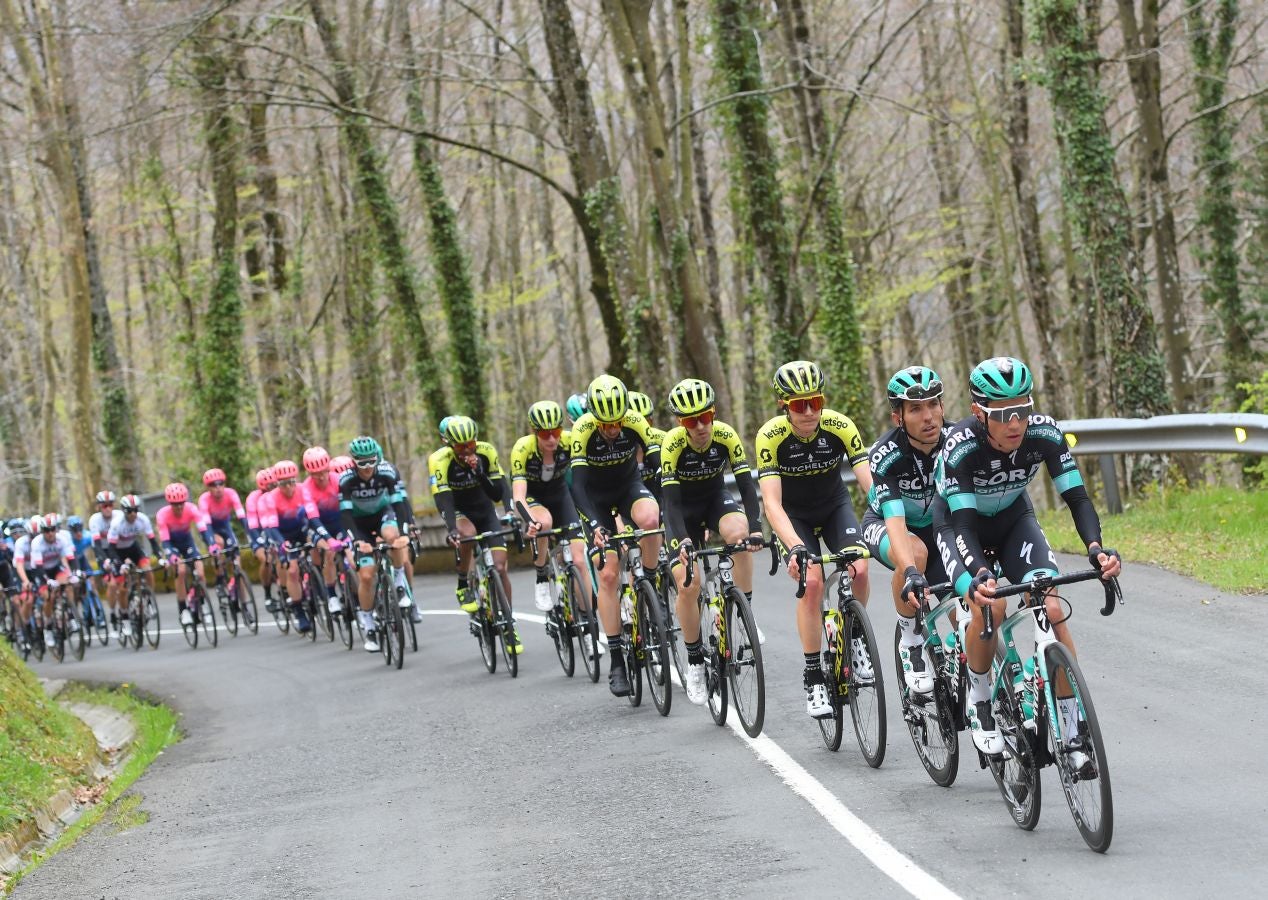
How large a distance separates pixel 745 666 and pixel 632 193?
36553 mm

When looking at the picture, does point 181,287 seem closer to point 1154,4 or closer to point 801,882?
point 1154,4

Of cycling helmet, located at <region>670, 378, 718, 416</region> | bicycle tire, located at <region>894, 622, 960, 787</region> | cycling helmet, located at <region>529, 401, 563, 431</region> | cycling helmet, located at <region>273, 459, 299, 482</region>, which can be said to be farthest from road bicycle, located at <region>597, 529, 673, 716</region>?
cycling helmet, located at <region>273, 459, 299, 482</region>

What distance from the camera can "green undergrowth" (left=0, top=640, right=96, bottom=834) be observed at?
1000 centimetres

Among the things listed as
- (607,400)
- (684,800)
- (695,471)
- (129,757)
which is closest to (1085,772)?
(684,800)

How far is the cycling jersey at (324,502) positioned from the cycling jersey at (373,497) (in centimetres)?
175

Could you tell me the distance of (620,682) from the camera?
37.1ft

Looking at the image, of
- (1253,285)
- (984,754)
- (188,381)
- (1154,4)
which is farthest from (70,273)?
(984,754)

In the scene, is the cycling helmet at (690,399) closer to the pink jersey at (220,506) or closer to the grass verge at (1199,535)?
the grass verge at (1199,535)

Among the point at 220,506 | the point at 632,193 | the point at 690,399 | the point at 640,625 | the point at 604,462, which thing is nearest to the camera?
the point at 690,399

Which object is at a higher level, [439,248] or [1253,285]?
[439,248]

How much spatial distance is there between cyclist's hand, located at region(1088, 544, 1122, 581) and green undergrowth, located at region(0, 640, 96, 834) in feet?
22.4

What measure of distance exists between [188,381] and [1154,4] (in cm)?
2387

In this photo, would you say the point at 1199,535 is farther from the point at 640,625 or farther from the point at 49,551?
the point at 49,551

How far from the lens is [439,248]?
3139 cm
